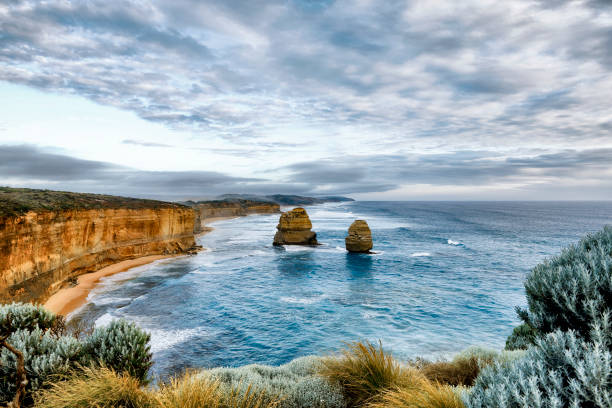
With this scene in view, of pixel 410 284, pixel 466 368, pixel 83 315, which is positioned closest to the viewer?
pixel 466 368

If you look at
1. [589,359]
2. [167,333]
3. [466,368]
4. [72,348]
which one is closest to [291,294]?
[167,333]

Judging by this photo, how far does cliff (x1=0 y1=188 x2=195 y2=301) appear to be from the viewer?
18.4m

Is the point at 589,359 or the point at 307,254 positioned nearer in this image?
the point at 589,359

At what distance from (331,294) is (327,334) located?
852 centimetres

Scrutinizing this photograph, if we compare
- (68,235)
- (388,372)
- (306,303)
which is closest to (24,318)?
(388,372)

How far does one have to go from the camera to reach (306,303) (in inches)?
976

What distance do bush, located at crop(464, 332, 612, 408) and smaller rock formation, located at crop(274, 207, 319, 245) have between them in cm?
4615

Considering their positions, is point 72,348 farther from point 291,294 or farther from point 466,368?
point 291,294

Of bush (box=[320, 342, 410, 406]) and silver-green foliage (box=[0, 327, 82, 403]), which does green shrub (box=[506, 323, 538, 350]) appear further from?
silver-green foliage (box=[0, 327, 82, 403])

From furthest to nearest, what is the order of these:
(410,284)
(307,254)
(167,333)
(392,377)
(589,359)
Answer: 1. (307,254)
2. (410,284)
3. (167,333)
4. (392,377)
5. (589,359)

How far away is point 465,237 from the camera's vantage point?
6481cm

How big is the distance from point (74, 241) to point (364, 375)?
3046 cm

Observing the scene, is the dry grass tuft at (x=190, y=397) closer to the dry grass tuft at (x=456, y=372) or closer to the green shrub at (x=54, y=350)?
the green shrub at (x=54, y=350)

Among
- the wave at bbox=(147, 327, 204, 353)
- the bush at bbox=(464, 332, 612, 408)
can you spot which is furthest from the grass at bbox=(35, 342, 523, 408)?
the wave at bbox=(147, 327, 204, 353)
